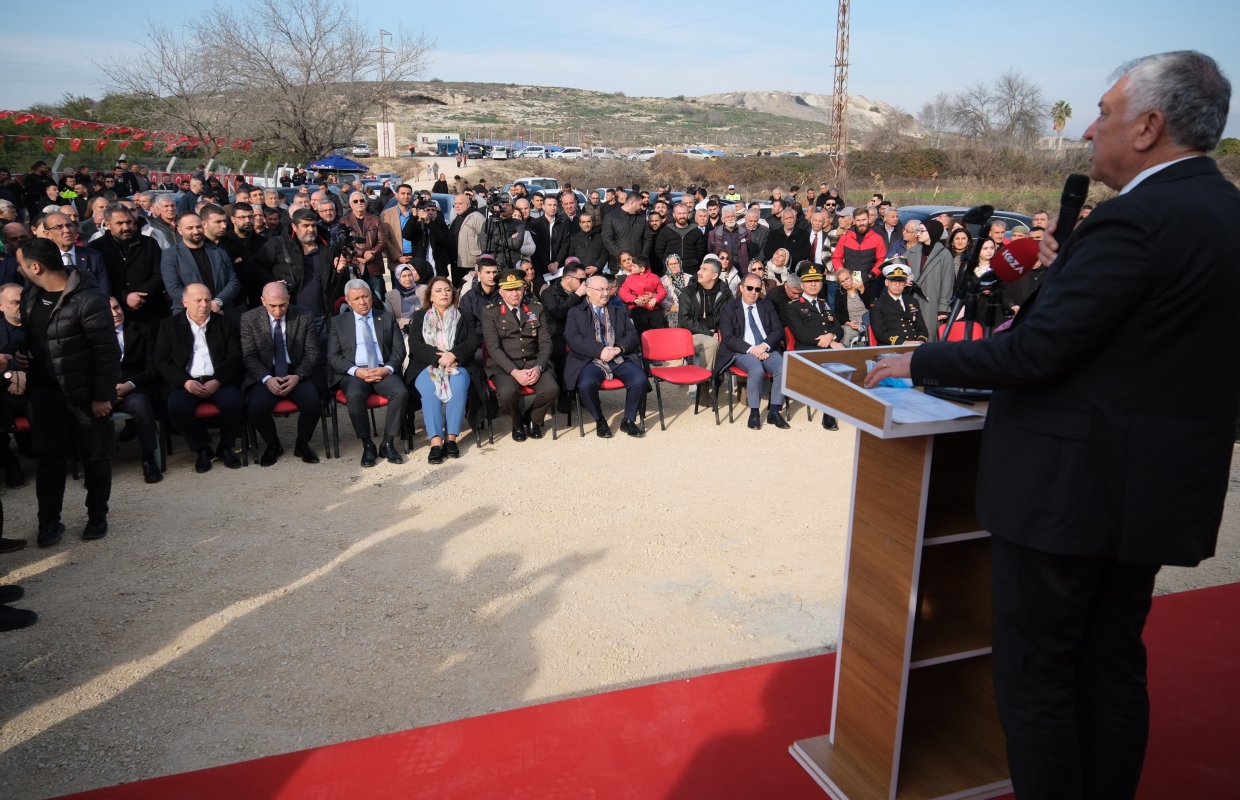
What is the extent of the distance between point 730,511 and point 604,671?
1990 millimetres

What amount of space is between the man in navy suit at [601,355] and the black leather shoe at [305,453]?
2.07 m

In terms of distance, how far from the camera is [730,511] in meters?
5.22

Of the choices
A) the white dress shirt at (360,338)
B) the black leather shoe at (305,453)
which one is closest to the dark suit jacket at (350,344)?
the white dress shirt at (360,338)

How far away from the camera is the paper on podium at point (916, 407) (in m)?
1.93

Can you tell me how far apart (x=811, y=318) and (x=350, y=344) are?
4.06 metres

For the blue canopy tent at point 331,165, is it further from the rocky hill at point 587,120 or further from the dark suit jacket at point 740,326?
the rocky hill at point 587,120

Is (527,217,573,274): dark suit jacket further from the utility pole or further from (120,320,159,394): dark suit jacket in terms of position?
the utility pole

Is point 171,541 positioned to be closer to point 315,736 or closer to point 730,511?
point 315,736

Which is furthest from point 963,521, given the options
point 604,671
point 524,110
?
point 524,110

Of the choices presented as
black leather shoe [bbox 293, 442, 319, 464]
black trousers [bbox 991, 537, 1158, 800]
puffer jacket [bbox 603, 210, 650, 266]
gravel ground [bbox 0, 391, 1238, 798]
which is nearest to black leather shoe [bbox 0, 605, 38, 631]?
gravel ground [bbox 0, 391, 1238, 798]

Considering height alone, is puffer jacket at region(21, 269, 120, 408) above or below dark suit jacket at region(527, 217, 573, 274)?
below

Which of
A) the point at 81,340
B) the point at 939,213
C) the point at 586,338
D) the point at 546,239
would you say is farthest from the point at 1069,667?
the point at 939,213

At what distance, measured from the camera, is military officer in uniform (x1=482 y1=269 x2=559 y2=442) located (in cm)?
666

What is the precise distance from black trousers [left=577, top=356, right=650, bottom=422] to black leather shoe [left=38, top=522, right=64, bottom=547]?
12.1ft
